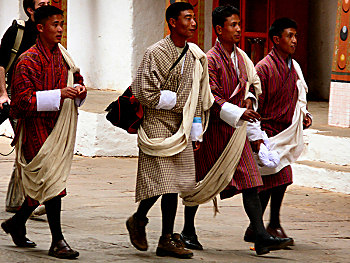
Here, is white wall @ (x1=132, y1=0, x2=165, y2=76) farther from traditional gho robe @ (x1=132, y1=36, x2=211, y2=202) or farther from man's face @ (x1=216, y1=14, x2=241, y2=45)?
traditional gho robe @ (x1=132, y1=36, x2=211, y2=202)

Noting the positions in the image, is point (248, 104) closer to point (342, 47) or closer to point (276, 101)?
point (276, 101)

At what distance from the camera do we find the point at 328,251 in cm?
576

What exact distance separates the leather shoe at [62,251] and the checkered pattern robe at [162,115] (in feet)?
1.83

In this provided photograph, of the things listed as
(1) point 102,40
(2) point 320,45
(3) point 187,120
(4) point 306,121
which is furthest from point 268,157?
(2) point 320,45

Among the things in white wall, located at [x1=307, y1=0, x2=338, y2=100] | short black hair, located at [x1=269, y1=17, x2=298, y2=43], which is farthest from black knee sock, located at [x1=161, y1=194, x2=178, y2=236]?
white wall, located at [x1=307, y1=0, x2=338, y2=100]

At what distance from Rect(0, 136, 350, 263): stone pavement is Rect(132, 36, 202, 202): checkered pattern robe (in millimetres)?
479

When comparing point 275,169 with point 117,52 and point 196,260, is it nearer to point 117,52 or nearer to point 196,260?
point 196,260

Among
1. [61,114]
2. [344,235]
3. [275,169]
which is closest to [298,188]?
[344,235]

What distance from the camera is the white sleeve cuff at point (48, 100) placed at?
522cm

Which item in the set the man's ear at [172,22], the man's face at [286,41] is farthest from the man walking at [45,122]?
the man's face at [286,41]

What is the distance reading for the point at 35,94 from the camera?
523cm

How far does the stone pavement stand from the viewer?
5398 millimetres

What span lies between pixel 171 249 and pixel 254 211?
24.7 inches

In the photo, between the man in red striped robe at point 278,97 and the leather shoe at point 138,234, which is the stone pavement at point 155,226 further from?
the man in red striped robe at point 278,97
